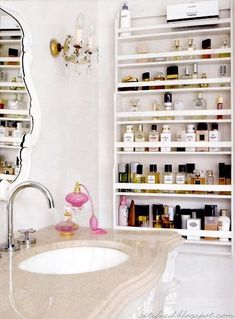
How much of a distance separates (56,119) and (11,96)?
1.47 feet

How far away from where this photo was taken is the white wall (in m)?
1.73

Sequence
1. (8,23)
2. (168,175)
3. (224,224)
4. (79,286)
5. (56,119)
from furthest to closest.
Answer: (168,175)
(224,224)
(56,119)
(8,23)
(79,286)

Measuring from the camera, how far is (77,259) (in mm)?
1536

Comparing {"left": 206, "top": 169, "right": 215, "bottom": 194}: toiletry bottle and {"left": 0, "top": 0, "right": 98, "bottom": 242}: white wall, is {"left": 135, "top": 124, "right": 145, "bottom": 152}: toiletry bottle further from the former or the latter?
{"left": 206, "top": 169, "right": 215, "bottom": 194}: toiletry bottle

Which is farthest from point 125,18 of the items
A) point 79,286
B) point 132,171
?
point 79,286

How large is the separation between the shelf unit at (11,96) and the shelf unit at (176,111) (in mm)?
948

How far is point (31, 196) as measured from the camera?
1.73 metres

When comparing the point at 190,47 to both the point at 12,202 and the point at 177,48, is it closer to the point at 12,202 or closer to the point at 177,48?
the point at 177,48

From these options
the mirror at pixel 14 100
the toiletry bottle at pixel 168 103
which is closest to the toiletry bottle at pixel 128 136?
the toiletry bottle at pixel 168 103

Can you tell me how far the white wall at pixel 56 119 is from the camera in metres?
1.73

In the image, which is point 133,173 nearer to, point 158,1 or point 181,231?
point 181,231

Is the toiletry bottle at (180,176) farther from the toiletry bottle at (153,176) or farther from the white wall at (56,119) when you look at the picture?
the white wall at (56,119)

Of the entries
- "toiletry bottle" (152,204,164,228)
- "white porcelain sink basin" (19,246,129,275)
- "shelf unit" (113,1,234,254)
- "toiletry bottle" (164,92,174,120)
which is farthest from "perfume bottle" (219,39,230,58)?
"white porcelain sink basin" (19,246,129,275)

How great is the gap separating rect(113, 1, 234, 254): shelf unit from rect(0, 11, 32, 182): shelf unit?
95 centimetres
